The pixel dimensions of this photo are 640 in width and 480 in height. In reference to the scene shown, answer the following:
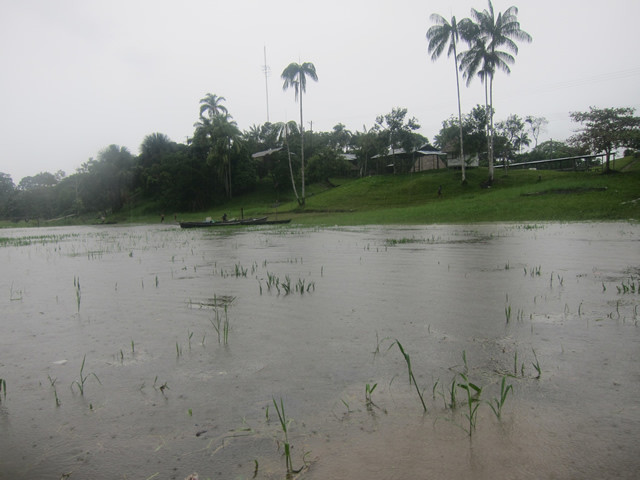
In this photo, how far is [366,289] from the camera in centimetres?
686

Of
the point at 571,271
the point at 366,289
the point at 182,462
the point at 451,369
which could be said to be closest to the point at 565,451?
the point at 451,369

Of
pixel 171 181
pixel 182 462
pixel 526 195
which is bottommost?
pixel 182 462

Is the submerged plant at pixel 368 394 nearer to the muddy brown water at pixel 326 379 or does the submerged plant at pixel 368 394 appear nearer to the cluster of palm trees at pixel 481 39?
the muddy brown water at pixel 326 379

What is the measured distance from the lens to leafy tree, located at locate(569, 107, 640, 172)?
40156 mm

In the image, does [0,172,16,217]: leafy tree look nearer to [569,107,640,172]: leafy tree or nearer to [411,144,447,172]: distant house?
[411,144,447,172]: distant house

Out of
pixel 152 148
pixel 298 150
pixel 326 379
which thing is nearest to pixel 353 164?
pixel 298 150

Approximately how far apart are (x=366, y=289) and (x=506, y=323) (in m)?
2.54

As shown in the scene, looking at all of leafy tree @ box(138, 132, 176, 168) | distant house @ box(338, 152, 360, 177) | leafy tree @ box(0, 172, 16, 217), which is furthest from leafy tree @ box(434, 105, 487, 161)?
leafy tree @ box(0, 172, 16, 217)

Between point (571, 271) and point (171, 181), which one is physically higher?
point (171, 181)

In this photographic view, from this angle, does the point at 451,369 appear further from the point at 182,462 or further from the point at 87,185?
the point at 87,185

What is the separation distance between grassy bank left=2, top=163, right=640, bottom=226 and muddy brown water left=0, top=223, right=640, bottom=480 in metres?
21.2

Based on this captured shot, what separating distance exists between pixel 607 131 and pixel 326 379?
4730 cm

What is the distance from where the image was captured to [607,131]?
40.8 m

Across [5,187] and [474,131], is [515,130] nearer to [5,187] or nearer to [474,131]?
[474,131]
